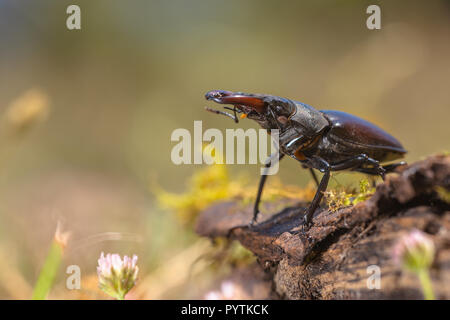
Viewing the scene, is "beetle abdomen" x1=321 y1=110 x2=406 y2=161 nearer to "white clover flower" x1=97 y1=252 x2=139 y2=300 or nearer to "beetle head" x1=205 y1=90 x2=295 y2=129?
"beetle head" x1=205 y1=90 x2=295 y2=129

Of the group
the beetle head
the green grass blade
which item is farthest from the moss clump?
the green grass blade

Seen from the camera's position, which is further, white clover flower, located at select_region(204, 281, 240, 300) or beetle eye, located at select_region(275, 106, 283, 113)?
white clover flower, located at select_region(204, 281, 240, 300)

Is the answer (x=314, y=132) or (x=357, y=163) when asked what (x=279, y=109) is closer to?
(x=314, y=132)

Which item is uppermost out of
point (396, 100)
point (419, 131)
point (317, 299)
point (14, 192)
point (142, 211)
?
point (396, 100)

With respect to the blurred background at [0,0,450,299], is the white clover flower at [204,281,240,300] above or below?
below

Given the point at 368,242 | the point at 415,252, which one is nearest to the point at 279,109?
the point at 368,242
